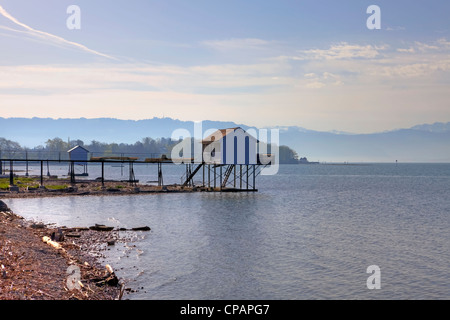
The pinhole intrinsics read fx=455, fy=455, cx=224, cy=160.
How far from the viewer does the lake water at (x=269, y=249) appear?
20.3 metres

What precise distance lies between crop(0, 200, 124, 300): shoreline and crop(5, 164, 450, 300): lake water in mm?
1284

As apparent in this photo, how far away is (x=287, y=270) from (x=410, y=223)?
997 inches

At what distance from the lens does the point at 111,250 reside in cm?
2670

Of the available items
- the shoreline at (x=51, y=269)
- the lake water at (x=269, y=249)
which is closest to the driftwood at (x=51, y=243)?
the shoreline at (x=51, y=269)

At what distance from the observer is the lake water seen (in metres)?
20.3

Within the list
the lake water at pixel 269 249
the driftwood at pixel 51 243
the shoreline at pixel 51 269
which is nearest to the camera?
the shoreline at pixel 51 269

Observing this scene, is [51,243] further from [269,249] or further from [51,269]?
[269,249]

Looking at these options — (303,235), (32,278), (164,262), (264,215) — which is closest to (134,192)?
(264,215)

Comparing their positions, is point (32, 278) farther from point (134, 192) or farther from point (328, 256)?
point (134, 192)

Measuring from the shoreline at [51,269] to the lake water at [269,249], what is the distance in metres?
1.28

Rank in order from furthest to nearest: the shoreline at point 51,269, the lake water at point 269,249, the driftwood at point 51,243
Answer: the driftwood at point 51,243, the lake water at point 269,249, the shoreline at point 51,269

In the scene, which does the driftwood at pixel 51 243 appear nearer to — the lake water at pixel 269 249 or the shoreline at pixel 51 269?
the shoreline at pixel 51 269

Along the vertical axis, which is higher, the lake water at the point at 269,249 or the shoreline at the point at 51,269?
the shoreline at the point at 51,269

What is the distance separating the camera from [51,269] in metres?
19.2
